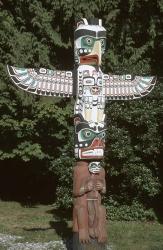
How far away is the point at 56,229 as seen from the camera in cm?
1208

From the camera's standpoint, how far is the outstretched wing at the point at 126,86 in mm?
9562

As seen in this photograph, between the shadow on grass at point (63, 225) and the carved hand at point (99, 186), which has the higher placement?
the carved hand at point (99, 186)

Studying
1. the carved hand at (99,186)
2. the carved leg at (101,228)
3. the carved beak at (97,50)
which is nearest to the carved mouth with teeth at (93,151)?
the carved hand at (99,186)

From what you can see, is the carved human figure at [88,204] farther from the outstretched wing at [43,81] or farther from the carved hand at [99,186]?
the outstretched wing at [43,81]

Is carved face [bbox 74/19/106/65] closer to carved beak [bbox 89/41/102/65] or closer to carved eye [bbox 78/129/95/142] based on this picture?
carved beak [bbox 89/41/102/65]

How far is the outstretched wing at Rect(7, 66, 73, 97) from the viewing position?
895 cm

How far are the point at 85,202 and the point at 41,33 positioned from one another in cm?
648

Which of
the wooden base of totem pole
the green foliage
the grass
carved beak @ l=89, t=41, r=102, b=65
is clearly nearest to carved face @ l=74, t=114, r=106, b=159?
carved beak @ l=89, t=41, r=102, b=65

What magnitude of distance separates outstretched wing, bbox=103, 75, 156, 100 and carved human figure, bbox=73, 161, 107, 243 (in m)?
1.44

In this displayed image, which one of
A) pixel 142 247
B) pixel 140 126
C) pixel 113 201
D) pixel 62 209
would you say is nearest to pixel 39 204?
pixel 62 209

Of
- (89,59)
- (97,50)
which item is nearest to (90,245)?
(89,59)

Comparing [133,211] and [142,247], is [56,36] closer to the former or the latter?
[133,211]

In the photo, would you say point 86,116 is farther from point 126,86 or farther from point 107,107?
point 107,107

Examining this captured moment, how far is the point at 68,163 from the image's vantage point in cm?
1300
